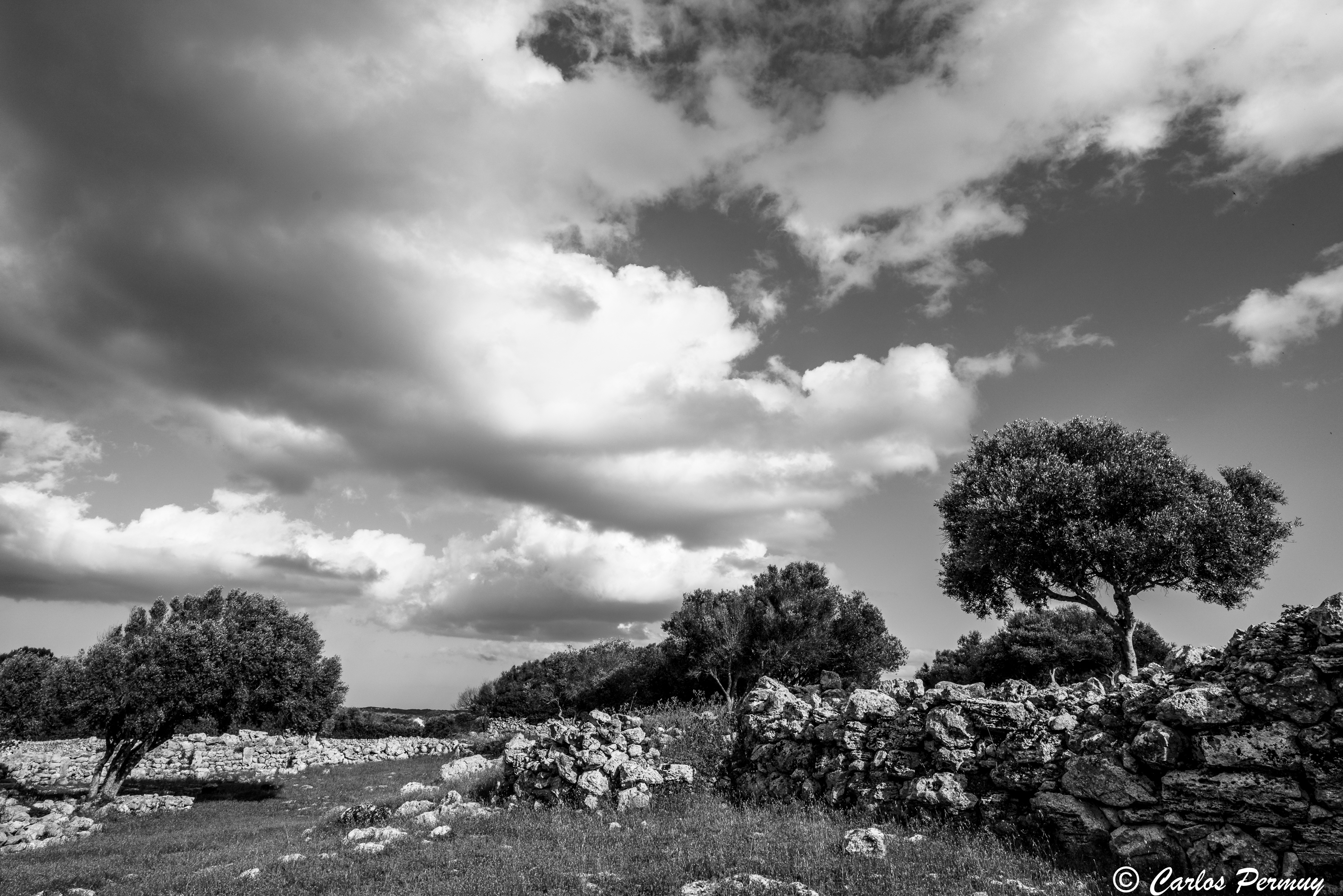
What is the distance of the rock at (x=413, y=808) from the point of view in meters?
17.8

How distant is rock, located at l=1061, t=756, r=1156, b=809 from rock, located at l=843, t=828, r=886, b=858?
351 cm

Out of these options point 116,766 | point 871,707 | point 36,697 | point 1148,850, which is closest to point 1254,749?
point 1148,850

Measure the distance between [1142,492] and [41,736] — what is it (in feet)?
316

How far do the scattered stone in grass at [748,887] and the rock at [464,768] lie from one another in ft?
60.0

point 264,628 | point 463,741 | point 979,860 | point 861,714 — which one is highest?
point 264,628

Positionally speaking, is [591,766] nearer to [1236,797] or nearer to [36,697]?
[1236,797]

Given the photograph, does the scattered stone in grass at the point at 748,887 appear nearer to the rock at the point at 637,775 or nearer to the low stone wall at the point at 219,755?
the rock at the point at 637,775

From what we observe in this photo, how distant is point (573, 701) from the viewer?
8125 cm

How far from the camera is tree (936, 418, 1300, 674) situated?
998 inches

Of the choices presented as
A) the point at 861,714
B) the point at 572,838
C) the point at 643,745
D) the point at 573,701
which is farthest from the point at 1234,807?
the point at 573,701

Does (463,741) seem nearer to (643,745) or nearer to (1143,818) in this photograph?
(643,745)

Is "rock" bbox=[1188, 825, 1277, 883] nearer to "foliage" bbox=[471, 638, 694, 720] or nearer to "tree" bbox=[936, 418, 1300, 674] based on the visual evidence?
"tree" bbox=[936, 418, 1300, 674]

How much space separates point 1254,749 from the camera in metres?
9.66

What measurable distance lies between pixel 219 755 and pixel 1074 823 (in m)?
57.3
